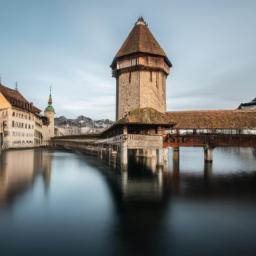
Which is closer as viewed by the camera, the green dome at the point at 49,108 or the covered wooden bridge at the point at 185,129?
the covered wooden bridge at the point at 185,129

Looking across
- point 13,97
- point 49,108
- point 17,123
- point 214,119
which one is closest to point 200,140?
point 214,119

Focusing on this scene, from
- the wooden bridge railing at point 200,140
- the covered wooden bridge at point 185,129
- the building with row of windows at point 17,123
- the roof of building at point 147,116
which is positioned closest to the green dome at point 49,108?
the building with row of windows at point 17,123

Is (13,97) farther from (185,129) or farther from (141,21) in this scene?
(185,129)

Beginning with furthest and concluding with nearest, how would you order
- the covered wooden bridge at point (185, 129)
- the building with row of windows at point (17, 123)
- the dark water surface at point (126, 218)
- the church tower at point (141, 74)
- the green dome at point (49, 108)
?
the green dome at point (49, 108), the building with row of windows at point (17, 123), the church tower at point (141, 74), the covered wooden bridge at point (185, 129), the dark water surface at point (126, 218)

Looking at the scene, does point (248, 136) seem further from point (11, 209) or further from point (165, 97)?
point (11, 209)

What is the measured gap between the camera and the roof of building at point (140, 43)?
39300 millimetres

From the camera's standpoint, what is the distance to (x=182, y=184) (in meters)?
20.4

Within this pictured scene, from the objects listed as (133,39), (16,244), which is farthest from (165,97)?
(16,244)

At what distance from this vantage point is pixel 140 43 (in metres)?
39.7

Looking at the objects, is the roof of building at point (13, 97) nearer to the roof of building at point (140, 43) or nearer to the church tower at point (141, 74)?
the roof of building at point (140, 43)

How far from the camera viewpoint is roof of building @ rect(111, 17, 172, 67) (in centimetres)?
3930

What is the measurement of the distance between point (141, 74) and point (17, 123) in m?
33.3

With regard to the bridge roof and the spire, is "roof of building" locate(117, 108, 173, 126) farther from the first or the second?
the spire

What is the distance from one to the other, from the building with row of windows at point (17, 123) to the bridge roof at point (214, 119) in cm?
3413
